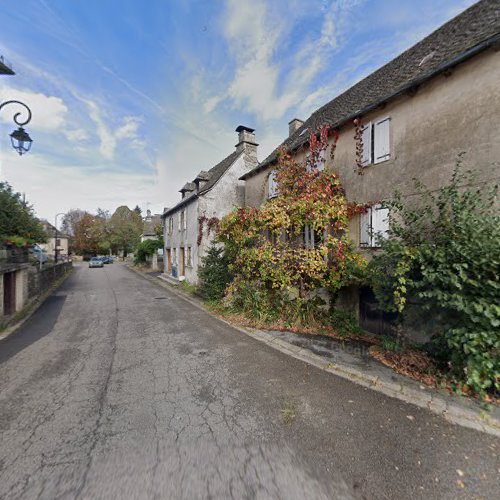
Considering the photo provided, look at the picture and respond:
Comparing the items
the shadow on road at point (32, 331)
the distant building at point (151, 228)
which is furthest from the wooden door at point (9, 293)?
the distant building at point (151, 228)

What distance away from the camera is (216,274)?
33.7 feet

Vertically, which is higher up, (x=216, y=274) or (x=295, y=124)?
(x=295, y=124)

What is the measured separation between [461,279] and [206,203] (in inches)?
504

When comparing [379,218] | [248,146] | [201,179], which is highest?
[248,146]

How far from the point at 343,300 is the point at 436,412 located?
456 centimetres

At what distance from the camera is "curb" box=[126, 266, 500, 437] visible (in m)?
3.27

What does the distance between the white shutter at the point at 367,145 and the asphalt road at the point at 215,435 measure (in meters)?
6.04

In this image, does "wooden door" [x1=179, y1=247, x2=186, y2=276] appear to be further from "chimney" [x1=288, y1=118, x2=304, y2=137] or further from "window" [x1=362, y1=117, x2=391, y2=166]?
"window" [x1=362, y1=117, x2=391, y2=166]

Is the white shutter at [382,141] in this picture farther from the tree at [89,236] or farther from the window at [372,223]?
the tree at [89,236]

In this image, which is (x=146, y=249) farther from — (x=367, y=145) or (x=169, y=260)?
(x=367, y=145)

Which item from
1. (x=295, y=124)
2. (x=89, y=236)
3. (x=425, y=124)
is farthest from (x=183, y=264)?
(x=89, y=236)

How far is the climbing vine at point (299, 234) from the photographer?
657 cm

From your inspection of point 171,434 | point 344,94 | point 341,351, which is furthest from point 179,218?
point 171,434

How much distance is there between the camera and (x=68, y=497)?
2.22 metres
